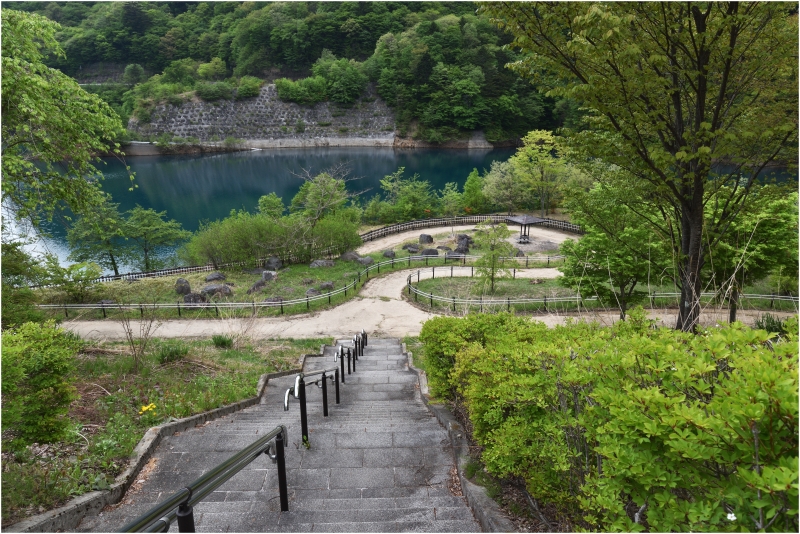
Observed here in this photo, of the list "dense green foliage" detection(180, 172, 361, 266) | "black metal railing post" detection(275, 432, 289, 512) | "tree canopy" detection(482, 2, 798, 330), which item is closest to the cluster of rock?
"dense green foliage" detection(180, 172, 361, 266)

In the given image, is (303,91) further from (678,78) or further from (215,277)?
(678,78)

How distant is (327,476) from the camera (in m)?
4.37

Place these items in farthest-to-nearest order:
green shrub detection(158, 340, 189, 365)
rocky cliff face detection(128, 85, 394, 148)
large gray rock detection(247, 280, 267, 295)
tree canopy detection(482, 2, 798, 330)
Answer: rocky cliff face detection(128, 85, 394, 148), large gray rock detection(247, 280, 267, 295), green shrub detection(158, 340, 189, 365), tree canopy detection(482, 2, 798, 330)

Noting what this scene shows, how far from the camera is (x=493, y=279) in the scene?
18656mm

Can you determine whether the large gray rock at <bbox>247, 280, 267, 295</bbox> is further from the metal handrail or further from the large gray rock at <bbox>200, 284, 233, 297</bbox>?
the metal handrail

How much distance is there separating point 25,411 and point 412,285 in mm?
15858

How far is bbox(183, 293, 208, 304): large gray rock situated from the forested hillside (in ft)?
177

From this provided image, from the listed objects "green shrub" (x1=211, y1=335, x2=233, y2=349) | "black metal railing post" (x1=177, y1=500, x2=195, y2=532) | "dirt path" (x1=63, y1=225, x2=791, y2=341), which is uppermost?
"black metal railing post" (x1=177, y1=500, x2=195, y2=532)

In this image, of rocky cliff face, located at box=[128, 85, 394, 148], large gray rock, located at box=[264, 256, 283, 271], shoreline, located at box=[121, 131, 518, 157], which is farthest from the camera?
rocky cliff face, located at box=[128, 85, 394, 148]

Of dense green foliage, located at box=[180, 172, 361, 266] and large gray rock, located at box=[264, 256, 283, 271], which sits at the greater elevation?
dense green foliage, located at box=[180, 172, 361, 266]

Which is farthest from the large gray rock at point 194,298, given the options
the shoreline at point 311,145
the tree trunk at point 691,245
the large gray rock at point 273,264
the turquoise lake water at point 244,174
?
the shoreline at point 311,145

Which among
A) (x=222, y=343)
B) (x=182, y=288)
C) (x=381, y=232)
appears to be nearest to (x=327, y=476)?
(x=222, y=343)

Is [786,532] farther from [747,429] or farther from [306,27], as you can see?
[306,27]

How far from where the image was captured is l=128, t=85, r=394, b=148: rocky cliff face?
227 feet
